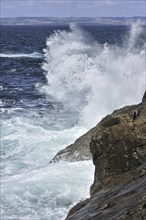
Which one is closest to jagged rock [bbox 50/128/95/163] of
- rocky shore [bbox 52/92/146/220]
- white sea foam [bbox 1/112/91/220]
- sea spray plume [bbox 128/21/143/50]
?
white sea foam [bbox 1/112/91/220]

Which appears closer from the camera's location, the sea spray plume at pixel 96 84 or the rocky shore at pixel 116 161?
the rocky shore at pixel 116 161

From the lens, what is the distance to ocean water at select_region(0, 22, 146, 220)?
10383 mm

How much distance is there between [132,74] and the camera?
23.5 meters

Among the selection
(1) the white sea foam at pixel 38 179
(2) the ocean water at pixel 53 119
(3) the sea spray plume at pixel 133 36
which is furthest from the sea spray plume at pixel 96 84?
(3) the sea spray plume at pixel 133 36

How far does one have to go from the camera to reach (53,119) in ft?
62.5

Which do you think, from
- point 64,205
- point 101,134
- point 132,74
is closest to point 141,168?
point 101,134

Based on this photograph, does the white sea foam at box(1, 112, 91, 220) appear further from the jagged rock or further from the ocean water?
the jagged rock

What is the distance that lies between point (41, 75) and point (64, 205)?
2495cm

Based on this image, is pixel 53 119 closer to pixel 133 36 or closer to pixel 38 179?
pixel 38 179

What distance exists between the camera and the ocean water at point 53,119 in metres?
10.4

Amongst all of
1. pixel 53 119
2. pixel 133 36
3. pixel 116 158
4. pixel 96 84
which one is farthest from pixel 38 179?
pixel 133 36

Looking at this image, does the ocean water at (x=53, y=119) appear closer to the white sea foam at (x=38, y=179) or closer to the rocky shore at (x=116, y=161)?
the white sea foam at (x=38, y=179)

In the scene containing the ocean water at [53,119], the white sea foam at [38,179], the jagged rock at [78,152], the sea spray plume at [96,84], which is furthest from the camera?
the sea spray plume at [96,84]

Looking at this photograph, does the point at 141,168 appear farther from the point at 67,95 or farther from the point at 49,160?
the point at 67,95
